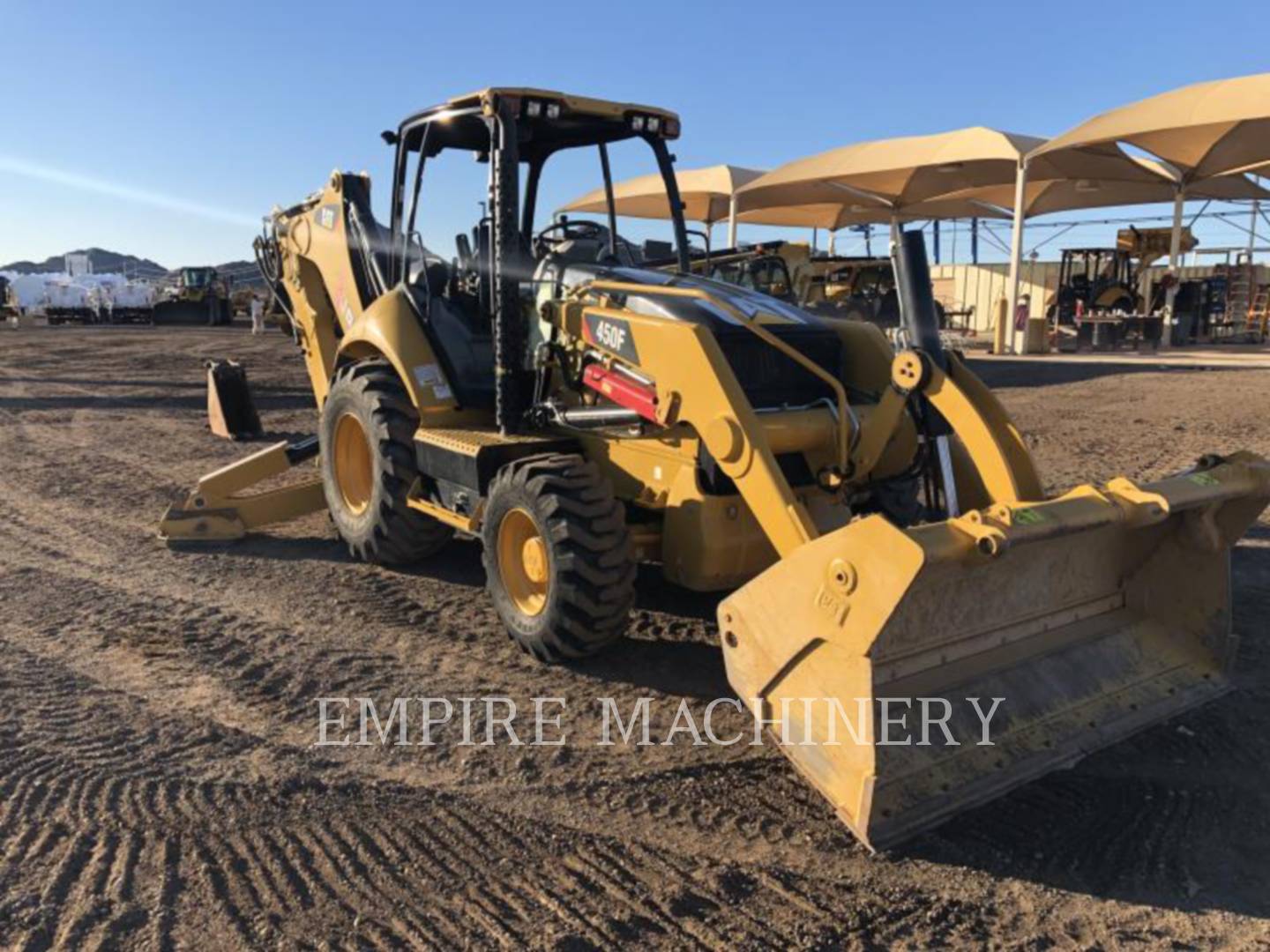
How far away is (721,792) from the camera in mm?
3459

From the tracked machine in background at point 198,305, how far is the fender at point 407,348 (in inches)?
1443

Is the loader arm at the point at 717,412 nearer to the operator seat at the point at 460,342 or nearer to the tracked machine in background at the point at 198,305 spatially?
the operator seat at the point at 460,342

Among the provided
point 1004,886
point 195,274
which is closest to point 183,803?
point 1004,886

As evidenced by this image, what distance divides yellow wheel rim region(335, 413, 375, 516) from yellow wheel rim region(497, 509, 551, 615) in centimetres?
201

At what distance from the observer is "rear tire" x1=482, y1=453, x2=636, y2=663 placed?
414 cm

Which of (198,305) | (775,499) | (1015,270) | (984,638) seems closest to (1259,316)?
(1015,270)

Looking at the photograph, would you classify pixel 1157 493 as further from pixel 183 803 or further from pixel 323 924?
pixel 183 803

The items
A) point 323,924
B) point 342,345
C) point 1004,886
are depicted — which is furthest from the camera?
point 342,345

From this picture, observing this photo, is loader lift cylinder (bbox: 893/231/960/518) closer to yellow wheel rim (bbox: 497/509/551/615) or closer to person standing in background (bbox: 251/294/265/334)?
yellow wheel rim (bbox: 497/509/551/615)

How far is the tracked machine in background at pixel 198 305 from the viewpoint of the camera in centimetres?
3925

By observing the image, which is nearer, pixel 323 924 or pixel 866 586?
pixel 323 924

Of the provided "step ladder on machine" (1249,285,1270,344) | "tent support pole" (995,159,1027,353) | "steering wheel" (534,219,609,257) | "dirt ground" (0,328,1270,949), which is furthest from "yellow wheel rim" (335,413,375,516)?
"step ladder on machine" (1249,285,1270,344)

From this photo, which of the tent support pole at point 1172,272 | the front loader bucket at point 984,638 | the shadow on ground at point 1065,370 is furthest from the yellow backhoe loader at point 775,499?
the tent support pole at point 1172,272

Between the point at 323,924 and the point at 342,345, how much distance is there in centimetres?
441
